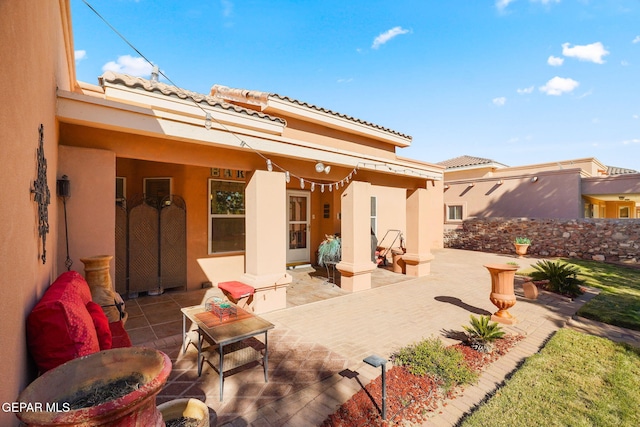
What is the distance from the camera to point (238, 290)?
5.13 meters

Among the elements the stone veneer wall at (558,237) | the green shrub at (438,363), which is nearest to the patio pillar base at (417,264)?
the green shrub at (438,363)

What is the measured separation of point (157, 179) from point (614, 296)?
40.0 feet

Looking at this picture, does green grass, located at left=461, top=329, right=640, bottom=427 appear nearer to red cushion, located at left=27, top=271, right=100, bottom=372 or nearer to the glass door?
red cushion, located at left=27, top=271, right=100, bottom=372

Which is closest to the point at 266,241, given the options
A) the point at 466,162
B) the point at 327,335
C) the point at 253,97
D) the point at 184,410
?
the point at 327,335

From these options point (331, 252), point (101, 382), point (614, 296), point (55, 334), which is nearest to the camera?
point (101, 382)

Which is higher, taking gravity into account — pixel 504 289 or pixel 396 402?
pixel 504 289

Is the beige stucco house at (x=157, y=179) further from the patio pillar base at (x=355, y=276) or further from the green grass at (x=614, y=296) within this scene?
the green grass at (x=614, y=296)

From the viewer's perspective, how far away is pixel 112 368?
179cm

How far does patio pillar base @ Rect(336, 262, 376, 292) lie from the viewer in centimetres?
715

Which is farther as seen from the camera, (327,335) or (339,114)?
(339,114)

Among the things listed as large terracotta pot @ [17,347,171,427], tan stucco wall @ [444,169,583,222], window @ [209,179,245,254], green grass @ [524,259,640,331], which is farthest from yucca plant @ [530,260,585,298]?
tan stucco wall @ [444,169,583,222]

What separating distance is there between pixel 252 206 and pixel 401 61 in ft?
27.8

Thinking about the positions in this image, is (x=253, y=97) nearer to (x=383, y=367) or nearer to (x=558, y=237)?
(x=383, y=367)

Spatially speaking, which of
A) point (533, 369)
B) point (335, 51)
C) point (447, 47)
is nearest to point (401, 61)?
point (447, 47)
